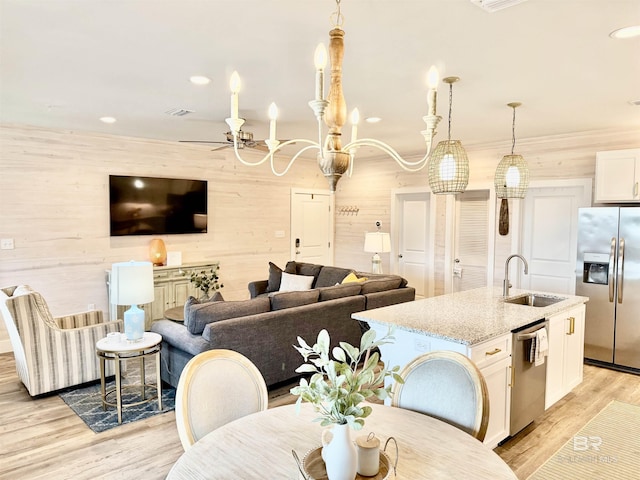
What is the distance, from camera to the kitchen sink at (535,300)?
3.73 meters

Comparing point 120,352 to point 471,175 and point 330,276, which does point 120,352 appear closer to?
point 330,276

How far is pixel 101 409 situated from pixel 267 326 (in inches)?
57.7

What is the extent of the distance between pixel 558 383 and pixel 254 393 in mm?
2768

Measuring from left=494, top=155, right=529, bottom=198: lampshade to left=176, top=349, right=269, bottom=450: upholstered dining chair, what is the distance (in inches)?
109

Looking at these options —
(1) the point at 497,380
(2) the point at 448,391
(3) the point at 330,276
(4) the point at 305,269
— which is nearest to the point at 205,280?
(4) the point at 305,269

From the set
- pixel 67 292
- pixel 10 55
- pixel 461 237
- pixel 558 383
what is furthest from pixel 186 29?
pixel 461 237

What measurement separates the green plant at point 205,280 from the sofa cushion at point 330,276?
4.69 ft

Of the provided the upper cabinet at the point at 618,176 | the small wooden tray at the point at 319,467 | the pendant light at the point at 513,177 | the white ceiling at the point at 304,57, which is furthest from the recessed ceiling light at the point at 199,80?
the upper cabinet at the point at 618,176

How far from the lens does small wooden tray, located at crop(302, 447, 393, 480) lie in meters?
1.30

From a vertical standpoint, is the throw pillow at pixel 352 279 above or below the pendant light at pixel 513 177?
below

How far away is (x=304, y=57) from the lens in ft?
9.30

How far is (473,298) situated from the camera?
371cm

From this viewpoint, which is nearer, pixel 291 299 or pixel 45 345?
pixel 45 345

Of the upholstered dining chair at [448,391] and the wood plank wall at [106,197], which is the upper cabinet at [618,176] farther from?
the upholstered dining chair at [448,391]
